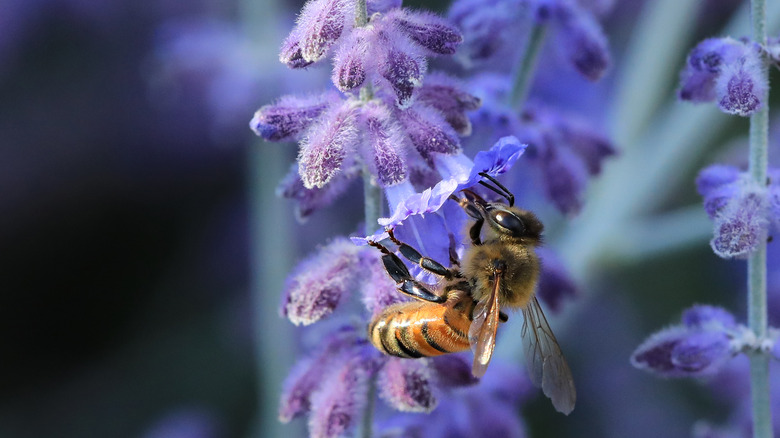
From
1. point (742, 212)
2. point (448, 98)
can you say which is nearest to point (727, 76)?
point (742, 212)

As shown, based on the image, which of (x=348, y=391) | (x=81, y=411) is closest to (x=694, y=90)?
(x=348, y=391)

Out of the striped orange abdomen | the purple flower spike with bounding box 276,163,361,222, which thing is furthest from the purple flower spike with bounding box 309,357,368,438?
the purple flower spike with bounding box 276,163,361,222

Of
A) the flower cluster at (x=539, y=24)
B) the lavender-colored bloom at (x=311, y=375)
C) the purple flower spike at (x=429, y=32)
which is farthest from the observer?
the flower cluster at (x=539, y=24)

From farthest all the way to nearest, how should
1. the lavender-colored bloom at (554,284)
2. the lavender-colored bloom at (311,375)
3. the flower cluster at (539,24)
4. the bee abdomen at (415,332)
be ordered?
the lavender-colored bloom at (554,284) < the flower cluster at (539,24) < the lavender-colored bloom at (311,375) < the bee abdomen at (415,332)

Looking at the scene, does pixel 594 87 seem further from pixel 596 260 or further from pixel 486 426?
pixel 486 426

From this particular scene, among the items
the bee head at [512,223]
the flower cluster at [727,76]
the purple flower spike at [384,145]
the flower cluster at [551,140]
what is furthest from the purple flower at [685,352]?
the purple flower spike at [384,145]

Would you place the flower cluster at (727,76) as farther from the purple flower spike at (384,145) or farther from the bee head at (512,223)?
the purple flower spike at (384,145)

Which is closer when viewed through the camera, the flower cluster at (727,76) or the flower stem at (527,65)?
the flower cluster at (727,76)

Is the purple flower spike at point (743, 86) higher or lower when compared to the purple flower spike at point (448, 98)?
higher
